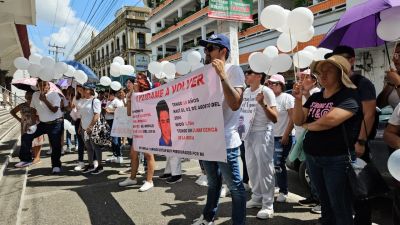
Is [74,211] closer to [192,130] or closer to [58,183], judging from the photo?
[58,183]

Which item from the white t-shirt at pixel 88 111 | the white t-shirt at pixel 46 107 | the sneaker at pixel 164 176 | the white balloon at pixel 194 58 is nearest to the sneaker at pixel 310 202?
the sneaker at pixel 164 176

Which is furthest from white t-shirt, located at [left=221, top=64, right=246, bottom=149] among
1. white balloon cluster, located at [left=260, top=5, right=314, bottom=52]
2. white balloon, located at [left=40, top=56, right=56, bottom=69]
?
white balloon, located at [left=40, top=56, right=56, bottom=69]

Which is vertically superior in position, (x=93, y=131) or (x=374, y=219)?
(x=93, y=131)

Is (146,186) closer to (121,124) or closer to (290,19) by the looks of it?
(121,124)

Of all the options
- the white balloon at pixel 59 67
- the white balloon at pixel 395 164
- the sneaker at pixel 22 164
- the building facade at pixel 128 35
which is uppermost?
the building facade at pixel 128 35

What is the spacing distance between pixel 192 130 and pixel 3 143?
738cm

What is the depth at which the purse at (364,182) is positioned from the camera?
6.89ft

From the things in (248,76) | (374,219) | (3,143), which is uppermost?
(248,76)

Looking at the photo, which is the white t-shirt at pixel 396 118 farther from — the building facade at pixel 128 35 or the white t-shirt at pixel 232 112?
the building facade at pixel 128 35

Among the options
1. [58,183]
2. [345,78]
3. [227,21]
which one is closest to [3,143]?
[58,183]

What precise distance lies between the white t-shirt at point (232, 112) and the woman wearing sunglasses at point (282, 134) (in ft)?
4.74

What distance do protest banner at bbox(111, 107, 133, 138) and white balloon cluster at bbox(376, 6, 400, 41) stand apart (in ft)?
13.8

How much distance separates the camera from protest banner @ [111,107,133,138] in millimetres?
5242

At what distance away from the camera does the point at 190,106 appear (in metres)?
2.87
